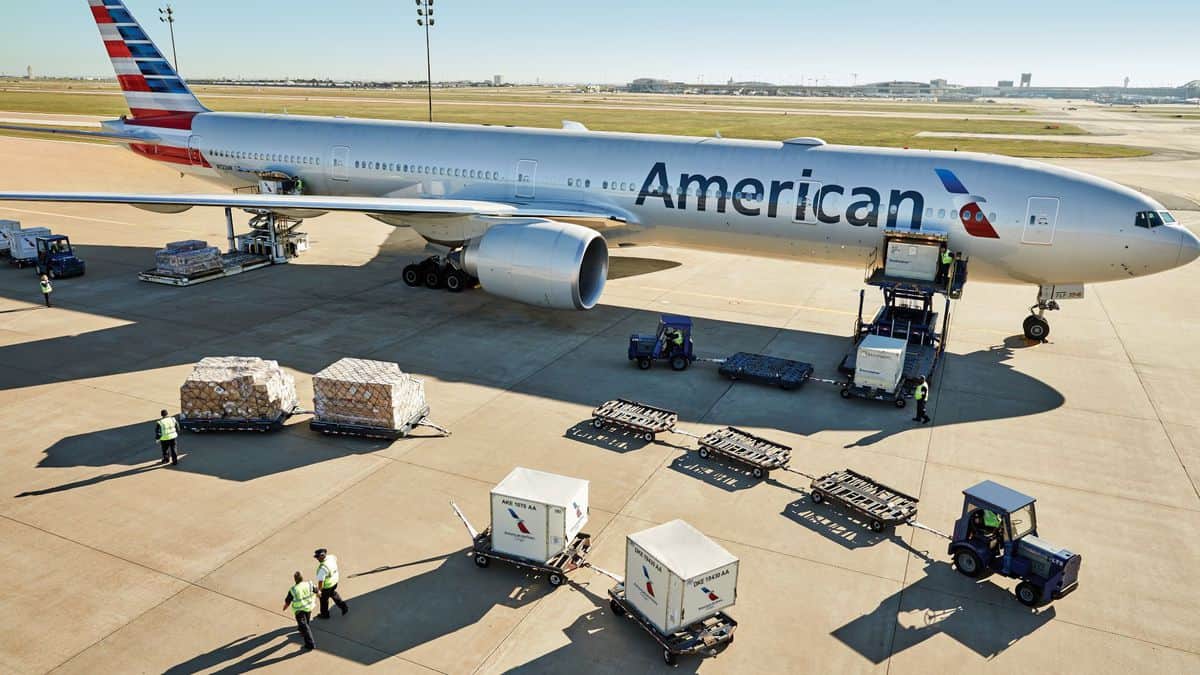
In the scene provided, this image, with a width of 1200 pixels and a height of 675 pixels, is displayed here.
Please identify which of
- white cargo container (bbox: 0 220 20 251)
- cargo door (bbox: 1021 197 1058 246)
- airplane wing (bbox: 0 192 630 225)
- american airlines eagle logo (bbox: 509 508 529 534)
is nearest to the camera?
american airlines eagle logo (bbox: 509 508 529 534)

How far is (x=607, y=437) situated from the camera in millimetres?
14305

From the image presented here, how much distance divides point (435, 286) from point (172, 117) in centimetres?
1381

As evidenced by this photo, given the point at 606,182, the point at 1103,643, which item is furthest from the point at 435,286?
the point at 1103,643

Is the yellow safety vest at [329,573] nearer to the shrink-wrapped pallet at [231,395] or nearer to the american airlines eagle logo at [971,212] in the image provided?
the shrink-wrapped pallet at [231,395]

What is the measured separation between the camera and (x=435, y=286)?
78.6ft

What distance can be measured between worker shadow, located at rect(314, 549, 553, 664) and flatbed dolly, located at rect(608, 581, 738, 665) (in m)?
1.53

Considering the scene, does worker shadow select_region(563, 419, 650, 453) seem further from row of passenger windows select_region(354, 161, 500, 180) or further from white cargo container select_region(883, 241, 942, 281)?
row of passenger windows select_region(354, 161, 500, 180)

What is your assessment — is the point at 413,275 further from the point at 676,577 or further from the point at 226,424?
the point at 676,577

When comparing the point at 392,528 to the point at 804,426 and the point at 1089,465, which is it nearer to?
the point at 804,426

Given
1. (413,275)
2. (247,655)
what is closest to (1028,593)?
(247,655)

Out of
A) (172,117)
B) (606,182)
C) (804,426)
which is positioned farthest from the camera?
(172,117)

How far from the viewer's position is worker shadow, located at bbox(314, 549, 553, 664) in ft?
29.7

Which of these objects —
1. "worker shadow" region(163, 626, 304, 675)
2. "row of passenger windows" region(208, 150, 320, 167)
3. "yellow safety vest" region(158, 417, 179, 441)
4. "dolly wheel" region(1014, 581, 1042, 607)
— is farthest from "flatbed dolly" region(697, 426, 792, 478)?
"row of passenger windows" region(208, 150, 320, 167)

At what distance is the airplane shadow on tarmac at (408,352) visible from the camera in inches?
547
